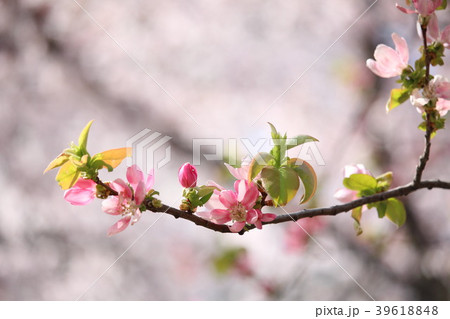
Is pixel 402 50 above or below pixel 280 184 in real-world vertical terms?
above

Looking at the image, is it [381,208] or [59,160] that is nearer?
[59,160]

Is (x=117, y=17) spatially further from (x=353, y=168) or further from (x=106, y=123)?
(x=353, y=168)

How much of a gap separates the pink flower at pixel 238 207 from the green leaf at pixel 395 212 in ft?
0.80

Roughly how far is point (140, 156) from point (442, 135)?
2.46 metres

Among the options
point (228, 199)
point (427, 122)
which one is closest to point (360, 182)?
point (427, 122)

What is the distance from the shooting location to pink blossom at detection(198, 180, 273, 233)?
655 millimetres

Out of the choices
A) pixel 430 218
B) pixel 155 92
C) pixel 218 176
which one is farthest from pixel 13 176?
pixel 430 218

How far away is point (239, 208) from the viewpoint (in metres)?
0.66

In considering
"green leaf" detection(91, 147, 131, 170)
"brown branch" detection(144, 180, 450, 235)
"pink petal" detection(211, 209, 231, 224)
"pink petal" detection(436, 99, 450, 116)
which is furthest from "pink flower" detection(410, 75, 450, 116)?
"green leaf" detection(91, 147, 131, 170)

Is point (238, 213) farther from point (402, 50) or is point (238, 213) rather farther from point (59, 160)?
point (402, 50)

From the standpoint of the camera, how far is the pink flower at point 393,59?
2.36 feet

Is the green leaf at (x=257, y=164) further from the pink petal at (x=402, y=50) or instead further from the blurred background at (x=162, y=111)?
the blurred background at (x=162, y=111)

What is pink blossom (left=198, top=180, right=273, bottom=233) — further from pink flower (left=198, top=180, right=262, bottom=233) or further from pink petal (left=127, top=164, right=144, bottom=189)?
pink petal (left=127, top=164, right=144, bottom=189)

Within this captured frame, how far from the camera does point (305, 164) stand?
0.67 meters
